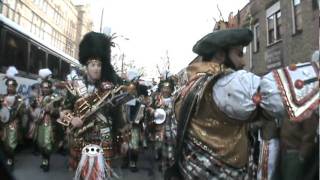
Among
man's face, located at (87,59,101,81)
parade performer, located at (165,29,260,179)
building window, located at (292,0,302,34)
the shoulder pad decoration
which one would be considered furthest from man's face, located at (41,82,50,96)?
building window, located at (292,0,302,34)

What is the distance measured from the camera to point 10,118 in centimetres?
966

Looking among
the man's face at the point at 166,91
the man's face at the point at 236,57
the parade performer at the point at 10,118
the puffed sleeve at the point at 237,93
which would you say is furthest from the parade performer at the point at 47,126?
the puffed sleeve at the point at 237,93

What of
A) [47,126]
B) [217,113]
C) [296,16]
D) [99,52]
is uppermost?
[296,16]

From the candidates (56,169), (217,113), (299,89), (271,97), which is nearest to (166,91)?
(56,169)

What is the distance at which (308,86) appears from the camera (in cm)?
214

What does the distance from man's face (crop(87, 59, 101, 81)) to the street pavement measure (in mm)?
2861

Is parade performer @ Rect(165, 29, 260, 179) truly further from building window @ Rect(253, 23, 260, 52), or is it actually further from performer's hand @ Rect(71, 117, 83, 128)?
building window @ Rect(253, 23, 260, 52)

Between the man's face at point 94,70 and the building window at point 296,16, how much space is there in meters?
14.1

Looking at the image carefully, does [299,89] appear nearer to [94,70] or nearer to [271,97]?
[271,97]

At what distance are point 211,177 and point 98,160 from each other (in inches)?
77.6

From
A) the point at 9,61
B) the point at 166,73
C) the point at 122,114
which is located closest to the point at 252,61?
the point at 166,73

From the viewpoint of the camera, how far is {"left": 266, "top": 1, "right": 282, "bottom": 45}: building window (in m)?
20.2

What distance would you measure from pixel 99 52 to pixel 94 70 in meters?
0.34

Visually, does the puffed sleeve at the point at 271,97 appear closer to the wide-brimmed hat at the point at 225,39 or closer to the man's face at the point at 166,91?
the wide-brimmed hat at the point at 225,39
